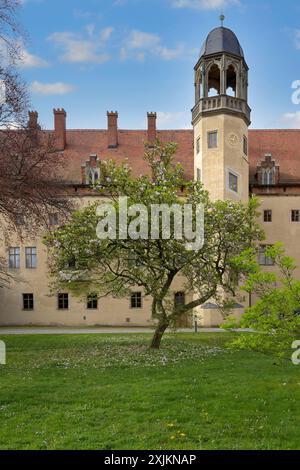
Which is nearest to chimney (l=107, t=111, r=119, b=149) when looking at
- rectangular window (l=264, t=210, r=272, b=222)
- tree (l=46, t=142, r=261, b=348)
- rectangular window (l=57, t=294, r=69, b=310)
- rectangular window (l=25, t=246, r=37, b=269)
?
rectangular window (l=25, t=246, r=37, b=269)

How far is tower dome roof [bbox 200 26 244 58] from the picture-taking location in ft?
110

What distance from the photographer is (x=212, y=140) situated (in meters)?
33.8

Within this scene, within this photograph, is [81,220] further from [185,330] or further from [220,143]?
[220,143]

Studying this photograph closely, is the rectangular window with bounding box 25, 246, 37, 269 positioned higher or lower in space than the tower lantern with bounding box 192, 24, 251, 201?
lower

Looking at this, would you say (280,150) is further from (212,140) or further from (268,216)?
(212,140)

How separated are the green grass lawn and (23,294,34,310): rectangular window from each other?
18.2 m

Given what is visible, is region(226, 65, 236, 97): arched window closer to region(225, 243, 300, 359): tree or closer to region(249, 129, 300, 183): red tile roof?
region(249, 129, 300, 183): red tile roof

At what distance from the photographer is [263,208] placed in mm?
36438

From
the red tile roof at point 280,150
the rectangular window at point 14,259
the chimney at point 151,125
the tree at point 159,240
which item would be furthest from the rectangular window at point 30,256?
the red tile roof at point 280,150

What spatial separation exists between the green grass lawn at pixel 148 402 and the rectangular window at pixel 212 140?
18.9 m

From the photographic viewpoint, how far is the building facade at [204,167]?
33469 mm

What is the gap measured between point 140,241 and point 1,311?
20.8 m

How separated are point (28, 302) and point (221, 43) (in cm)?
2337

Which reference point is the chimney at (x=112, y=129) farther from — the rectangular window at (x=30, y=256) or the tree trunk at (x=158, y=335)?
the tree trunk at (x=158, y=335)
